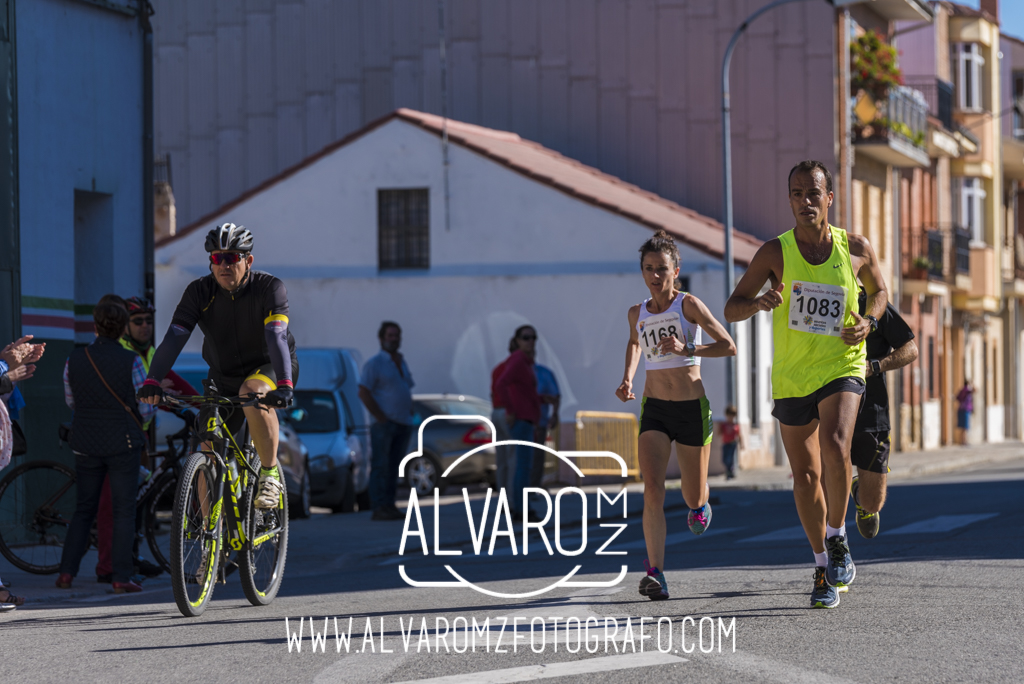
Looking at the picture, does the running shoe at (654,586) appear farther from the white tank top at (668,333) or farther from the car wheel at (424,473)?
the car wheel at (424,473)

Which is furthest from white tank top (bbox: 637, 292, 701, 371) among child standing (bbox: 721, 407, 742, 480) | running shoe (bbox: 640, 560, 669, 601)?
child standing (bbox: 721, 407, 742, 480)

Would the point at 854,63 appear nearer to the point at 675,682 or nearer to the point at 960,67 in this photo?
the point at 960,67

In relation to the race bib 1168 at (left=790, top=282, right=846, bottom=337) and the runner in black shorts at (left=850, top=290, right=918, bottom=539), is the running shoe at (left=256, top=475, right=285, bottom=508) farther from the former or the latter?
the runner in black shorts at (left=850, top=290, right=918, bottom=539)

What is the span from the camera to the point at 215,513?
8.26 metres

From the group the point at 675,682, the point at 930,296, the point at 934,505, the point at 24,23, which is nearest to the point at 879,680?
the point at 675,682

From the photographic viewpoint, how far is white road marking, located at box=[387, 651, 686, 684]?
6.23m

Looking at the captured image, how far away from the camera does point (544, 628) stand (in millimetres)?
7574

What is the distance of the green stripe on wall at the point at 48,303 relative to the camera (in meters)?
13.0

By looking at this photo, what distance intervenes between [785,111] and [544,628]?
28.3 meters

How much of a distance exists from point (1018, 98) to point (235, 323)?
2018 inches

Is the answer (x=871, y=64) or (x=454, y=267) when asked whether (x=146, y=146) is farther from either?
(x=871, y=64)

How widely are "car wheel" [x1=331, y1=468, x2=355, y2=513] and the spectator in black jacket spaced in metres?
7.96

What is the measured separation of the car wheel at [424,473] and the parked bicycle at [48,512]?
37.7 feet

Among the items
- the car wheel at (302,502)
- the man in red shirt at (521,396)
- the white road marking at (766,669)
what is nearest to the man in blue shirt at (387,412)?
the car wheel at (302,502)
